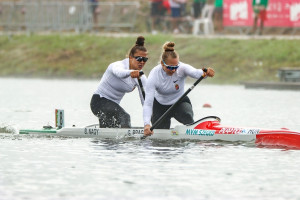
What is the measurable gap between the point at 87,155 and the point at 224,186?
10.9 feet

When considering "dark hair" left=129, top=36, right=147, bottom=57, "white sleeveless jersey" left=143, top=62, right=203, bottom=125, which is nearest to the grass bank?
"white sleeveless jersey" left=143, top=62, right=203, bottom=125

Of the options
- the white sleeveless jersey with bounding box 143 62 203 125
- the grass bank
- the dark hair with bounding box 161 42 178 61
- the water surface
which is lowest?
the water surface

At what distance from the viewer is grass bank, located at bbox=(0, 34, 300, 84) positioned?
36.8 m

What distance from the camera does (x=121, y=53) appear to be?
40938mm

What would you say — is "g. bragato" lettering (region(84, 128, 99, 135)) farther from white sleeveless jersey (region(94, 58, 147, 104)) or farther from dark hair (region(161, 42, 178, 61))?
dark hair (region(161, 42, 178, 61))

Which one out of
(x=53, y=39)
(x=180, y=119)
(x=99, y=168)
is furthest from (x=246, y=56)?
(x=99, y=168)

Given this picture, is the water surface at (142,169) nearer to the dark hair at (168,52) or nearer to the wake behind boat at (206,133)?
the wake behind boat at (206,133)

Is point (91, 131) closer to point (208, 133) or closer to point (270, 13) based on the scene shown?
point (208, 133)

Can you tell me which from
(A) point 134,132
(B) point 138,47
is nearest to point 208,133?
(A) point 134,132

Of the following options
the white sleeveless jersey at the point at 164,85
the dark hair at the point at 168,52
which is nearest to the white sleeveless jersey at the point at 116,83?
the white sleeveless jersey at the point at 164,85

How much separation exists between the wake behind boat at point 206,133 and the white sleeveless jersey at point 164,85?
53 cm

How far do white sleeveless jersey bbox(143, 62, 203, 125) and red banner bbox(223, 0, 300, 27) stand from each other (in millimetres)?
21012

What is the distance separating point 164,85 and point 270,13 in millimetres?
22583

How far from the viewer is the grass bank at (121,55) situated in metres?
36.8
